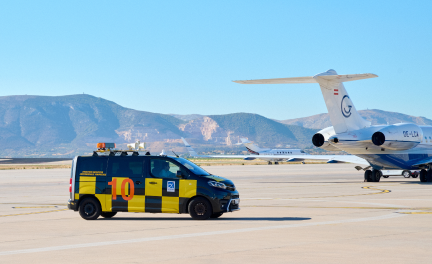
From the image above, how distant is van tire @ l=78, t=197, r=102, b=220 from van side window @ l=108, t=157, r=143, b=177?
93 cm

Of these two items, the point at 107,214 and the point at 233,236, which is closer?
the point at 233,236

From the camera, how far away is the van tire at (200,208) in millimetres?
16109

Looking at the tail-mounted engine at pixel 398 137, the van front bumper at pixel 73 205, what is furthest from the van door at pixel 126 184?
the tail-mounted engine at pixel 398 137

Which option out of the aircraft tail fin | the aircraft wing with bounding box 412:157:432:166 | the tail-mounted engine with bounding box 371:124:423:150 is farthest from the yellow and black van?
the aircraft wing with bounding box 412:157:432:166

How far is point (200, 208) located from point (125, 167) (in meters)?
2.51

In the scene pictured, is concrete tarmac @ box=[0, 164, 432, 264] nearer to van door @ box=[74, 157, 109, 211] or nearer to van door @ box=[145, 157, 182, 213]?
van door @ box=[145, 157, 182, 213]

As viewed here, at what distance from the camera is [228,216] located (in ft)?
57.0

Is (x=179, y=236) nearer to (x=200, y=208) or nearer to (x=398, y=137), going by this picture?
(x=200, y=208)

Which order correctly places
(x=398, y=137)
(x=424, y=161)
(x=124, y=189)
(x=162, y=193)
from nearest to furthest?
(x=162, y=193)
(x=124, y=189)
(x=398, y=137)
(x=424, y=161)

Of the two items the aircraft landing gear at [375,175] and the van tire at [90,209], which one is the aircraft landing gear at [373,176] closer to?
the aircraft landing gear at [375,175]

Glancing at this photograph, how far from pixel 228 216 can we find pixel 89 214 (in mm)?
4101

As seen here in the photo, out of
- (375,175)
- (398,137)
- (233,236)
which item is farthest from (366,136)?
(233,236)

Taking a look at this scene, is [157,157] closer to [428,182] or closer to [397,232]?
[397,232]

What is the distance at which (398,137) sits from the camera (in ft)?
117
